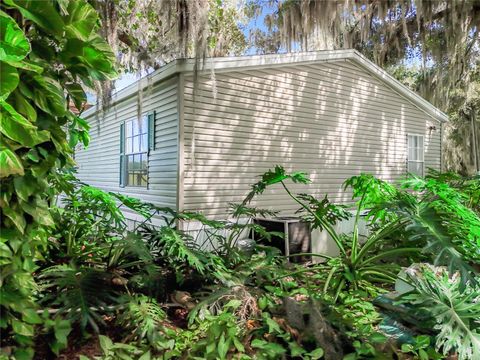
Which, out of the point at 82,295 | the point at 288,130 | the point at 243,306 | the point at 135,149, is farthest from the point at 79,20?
the point at 135,149

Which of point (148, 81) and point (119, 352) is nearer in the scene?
point (119, 352)

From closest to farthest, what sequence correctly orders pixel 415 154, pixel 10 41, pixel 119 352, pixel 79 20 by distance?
pixel 10 41 → pixel 79 20 → pixel 119 352 → pixel 415 154

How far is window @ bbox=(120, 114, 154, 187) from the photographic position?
287 inches

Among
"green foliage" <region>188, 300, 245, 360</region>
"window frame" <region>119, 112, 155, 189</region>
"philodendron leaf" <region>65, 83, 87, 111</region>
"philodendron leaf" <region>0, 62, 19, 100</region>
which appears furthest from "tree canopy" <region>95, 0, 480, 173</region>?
"philodendron leaf" <region>0, 62, 19, 100</region>

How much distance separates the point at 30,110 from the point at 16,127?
13 cm

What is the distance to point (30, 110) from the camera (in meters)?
1.56

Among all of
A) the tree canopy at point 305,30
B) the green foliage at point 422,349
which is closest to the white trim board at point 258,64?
the tree canopy at point 305,30

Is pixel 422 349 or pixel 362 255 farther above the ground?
pixel 362 255

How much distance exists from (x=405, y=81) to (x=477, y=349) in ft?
65.8

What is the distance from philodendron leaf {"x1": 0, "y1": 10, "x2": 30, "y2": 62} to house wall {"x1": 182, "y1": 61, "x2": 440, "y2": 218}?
15.4ft

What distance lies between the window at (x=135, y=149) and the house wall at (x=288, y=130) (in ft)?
4.57

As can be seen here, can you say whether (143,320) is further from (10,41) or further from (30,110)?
(10,41)

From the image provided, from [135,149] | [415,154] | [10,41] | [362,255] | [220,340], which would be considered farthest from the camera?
[415,154]

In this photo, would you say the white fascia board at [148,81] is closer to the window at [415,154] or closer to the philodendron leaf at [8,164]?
the philodendron leaf at [8,164]
